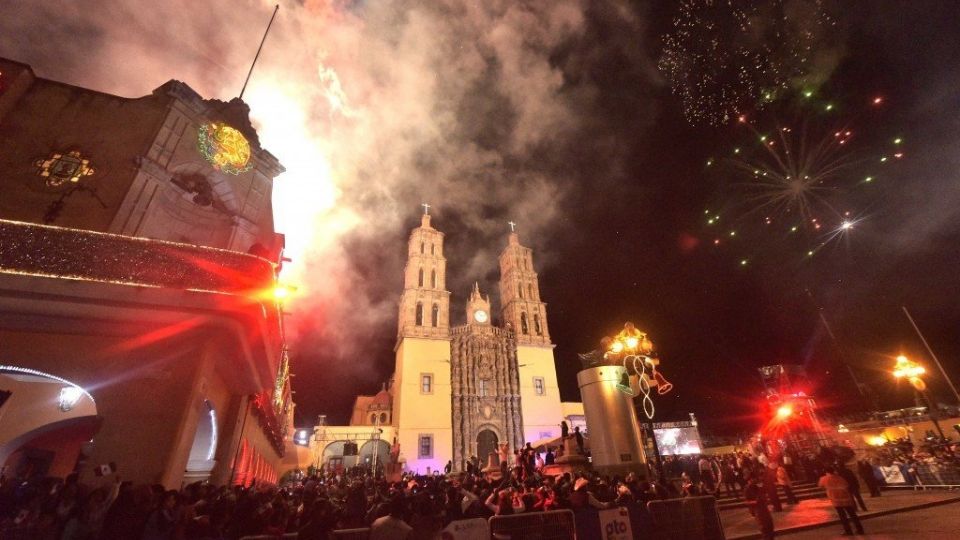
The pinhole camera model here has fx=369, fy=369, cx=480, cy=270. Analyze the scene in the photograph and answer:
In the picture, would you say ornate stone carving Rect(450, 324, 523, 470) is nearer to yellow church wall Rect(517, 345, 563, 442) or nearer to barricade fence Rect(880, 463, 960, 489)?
yellow church wall Rect(517, 345, 563, 442)

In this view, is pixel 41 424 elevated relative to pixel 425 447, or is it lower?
lower

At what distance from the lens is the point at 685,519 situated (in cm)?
713

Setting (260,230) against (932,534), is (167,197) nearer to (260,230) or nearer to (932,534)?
(260,230)

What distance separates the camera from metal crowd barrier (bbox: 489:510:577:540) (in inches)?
227

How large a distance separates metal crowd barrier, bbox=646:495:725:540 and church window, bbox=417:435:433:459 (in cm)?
3278

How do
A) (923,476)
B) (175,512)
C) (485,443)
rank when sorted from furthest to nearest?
(485,443) < (923,476) < (175,512)

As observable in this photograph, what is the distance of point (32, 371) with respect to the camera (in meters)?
7.41

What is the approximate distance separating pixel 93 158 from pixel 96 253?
5465mm

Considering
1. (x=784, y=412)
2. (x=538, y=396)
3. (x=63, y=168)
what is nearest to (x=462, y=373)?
(x=538, y=396)

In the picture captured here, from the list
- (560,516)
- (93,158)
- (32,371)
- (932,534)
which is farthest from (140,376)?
(932,534)

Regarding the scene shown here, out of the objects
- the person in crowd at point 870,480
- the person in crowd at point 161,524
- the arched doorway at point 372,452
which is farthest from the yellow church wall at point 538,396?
the person in crowd at point 161,524

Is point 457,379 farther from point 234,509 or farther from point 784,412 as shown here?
point 234,509

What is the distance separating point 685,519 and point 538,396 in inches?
1438

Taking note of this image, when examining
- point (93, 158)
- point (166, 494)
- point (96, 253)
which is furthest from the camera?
point (93, 158)
